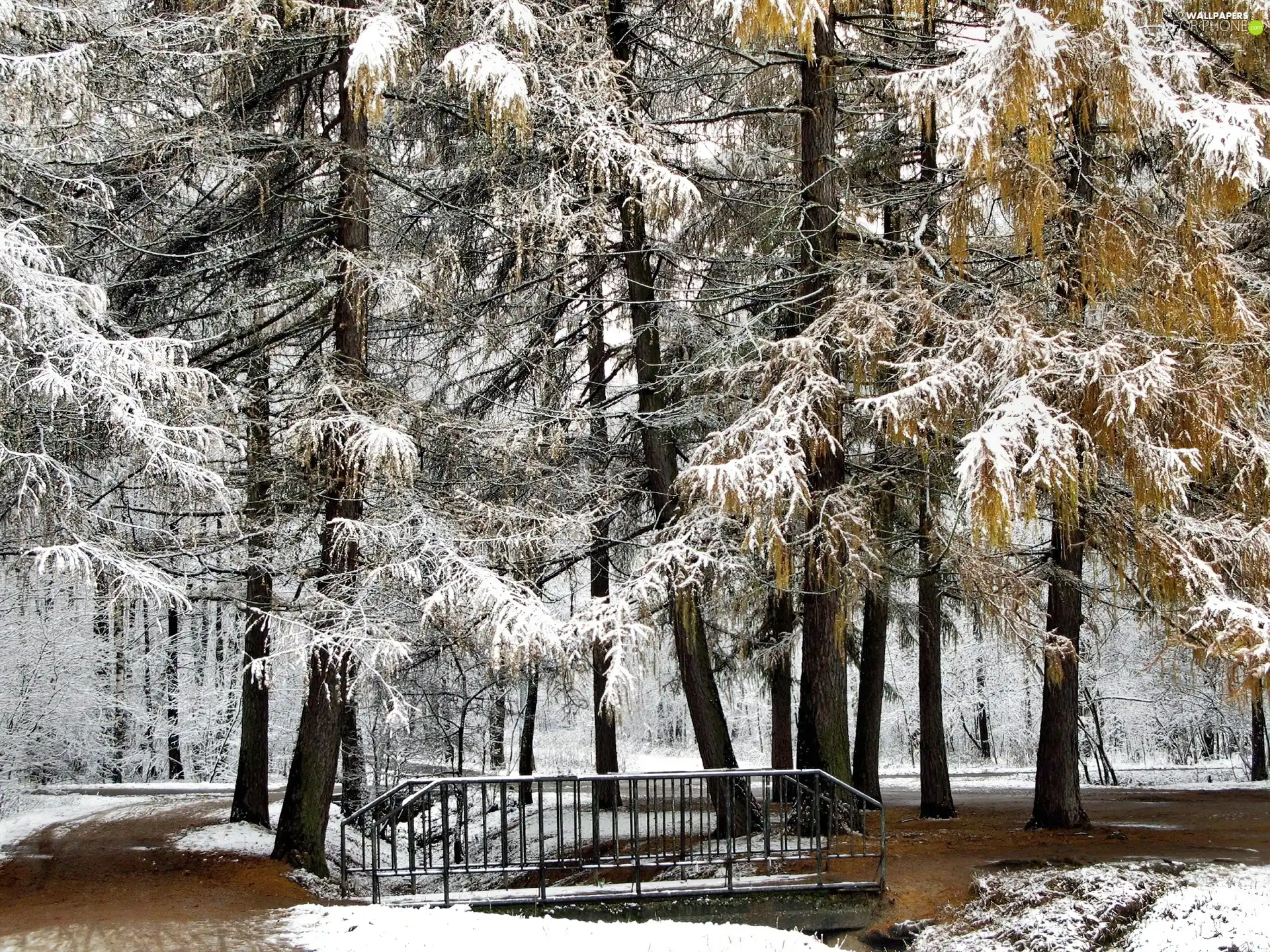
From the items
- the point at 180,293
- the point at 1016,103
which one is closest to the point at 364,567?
the point at 180,293

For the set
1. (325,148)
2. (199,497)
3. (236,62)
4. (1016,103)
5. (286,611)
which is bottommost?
(286,611)

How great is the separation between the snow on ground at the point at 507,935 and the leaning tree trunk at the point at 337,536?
291cm

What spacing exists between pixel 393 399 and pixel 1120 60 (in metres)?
7.24

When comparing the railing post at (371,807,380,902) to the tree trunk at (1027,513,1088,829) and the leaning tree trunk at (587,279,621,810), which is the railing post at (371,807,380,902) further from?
the tree trunk at (1027,513,1088,829)

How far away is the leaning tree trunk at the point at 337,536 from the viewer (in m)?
10.1

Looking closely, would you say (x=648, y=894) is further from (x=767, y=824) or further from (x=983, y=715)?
(x=983, y=715)

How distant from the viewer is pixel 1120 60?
25.7 ft

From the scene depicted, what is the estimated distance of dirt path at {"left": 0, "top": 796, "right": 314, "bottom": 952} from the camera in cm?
747

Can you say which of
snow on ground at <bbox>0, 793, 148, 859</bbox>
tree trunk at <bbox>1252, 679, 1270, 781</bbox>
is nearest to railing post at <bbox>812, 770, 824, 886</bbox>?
snow on ground at <bbox>0, 793, 148, 859</bbox>

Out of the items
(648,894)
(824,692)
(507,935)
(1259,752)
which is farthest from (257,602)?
(1259,752)

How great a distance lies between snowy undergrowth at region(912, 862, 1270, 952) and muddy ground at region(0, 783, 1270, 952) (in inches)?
19.6

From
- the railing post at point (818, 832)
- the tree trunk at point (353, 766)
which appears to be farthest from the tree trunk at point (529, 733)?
the railing post at point (818, 832)

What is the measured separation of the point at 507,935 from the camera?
6582 millimetres

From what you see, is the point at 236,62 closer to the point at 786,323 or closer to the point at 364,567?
the point at 364,567
